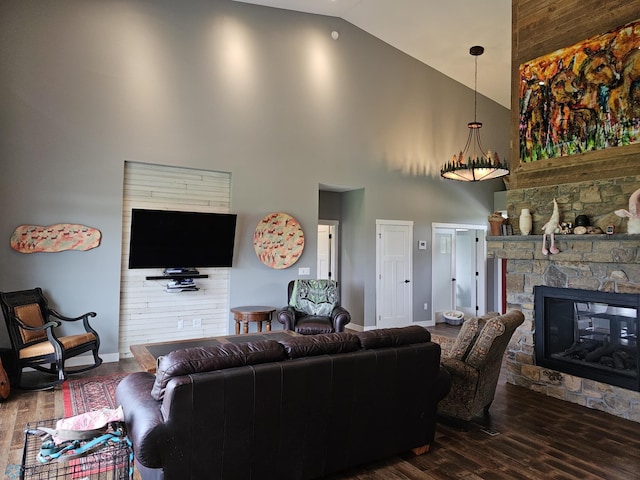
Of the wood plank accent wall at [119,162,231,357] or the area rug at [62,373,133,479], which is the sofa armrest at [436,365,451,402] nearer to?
the area rug at [62,373,133,479]

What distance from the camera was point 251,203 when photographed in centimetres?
623

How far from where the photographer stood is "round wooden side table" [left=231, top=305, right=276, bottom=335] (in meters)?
5.65

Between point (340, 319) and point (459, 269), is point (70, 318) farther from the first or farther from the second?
point (459, 269)

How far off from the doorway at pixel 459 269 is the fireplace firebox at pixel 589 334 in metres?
3.75

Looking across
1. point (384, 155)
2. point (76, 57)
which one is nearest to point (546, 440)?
point (384, 155)

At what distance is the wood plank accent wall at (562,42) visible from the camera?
3.98m

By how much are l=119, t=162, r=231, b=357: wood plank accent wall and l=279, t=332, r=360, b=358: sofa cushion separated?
3743 mm

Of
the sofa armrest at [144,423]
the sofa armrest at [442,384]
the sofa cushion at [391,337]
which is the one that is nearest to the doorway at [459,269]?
the sofa armrest at [442,384]

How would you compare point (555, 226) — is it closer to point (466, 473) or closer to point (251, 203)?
point (466, 473)

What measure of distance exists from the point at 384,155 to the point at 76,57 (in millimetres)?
4893

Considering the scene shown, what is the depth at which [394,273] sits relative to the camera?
→ 7.77 metres

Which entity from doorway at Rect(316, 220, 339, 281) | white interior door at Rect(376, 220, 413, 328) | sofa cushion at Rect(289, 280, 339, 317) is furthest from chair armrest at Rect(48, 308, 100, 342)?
white interior door at Rect(376, 220, 413, 328)

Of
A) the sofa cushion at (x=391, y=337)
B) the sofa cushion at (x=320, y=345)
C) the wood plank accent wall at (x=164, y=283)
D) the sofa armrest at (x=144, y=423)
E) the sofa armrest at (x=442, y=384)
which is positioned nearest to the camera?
the sofa armrest at (x=144, y=423)

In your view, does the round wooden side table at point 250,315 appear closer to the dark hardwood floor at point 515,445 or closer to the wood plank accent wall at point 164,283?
the wood plank accent wall at point 164,283
